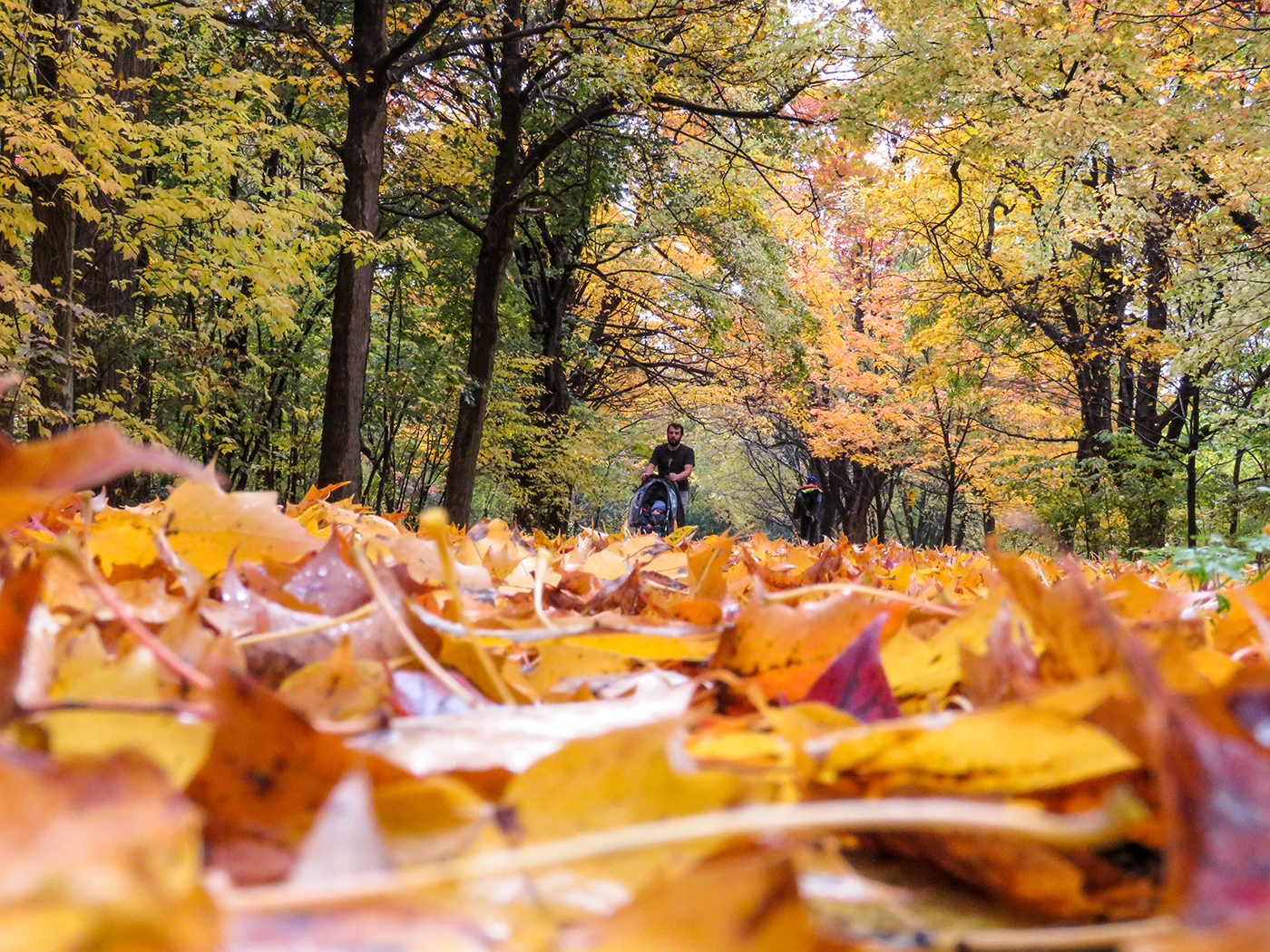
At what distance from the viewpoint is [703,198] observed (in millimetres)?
10320

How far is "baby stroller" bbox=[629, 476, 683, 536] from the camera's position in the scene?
954 centimetres

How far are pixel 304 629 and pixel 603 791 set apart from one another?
267 mm

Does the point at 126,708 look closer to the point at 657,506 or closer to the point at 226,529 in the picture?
the point at 226,529

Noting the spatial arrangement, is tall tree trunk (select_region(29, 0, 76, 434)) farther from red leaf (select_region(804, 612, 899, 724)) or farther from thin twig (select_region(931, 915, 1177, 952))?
thin twig (select_region(931, 915, 1177, 952))

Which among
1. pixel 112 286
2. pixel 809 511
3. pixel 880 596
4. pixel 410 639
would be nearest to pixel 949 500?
pixel 809 511

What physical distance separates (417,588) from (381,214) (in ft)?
31.6

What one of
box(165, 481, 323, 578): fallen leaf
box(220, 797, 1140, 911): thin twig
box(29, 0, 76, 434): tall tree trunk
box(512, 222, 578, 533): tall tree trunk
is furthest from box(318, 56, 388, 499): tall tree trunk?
box(220, 797, 1140, 911): thin twig

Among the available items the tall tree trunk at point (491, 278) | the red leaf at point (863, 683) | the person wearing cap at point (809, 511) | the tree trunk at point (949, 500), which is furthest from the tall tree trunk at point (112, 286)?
the tree trunk at point (949, 500)

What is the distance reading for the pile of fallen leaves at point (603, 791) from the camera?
0.19 meters

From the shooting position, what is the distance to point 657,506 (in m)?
9.64

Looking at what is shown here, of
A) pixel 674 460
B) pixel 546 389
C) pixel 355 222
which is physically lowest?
pixel 674 460

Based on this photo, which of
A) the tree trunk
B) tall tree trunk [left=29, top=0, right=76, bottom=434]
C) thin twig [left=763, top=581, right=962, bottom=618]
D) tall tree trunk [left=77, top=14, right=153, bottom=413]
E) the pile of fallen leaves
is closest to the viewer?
the pile of fallen leaves

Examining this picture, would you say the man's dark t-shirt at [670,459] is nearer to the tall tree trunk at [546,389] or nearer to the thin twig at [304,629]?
the tall tree trunk at [546,389]

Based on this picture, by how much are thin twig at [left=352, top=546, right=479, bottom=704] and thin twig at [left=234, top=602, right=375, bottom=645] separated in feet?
0.04
